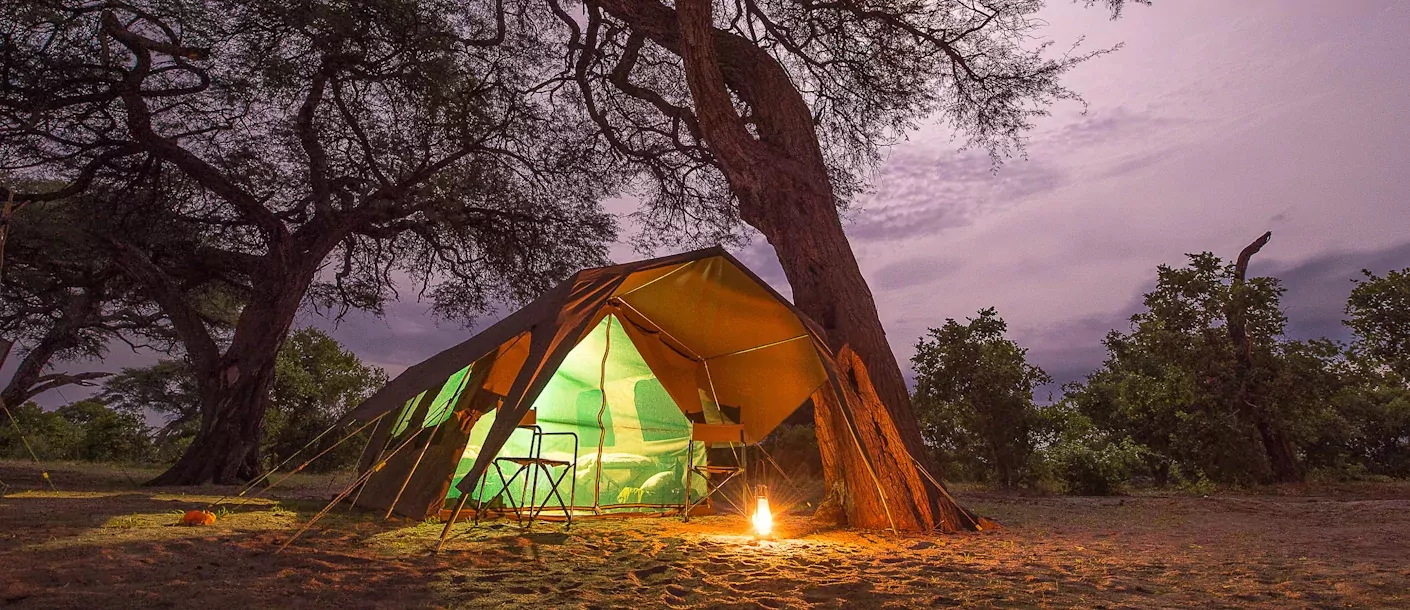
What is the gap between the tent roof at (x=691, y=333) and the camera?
4.43 m

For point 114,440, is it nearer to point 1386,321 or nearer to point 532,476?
point 532,476

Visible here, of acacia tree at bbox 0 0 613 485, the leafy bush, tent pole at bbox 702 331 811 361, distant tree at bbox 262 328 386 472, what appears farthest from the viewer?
distant tree at bbox 262 328 386 472

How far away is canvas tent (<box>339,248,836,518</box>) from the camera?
4.48 m

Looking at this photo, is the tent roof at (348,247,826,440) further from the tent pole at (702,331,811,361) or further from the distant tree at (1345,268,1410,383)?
the distant tree at (1345,268,1410,383)

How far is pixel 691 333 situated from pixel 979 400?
5.55 meters

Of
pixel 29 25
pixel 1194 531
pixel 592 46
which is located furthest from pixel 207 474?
pixel 1194 531

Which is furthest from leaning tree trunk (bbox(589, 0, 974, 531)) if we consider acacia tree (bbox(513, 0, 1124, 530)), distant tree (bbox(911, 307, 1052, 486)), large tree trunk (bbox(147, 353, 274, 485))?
large tree trunk (bbox(147, 353, 274, 485))

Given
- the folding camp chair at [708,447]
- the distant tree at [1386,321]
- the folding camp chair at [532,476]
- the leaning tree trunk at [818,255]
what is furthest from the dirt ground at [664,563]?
the distant tree at [1386,321]

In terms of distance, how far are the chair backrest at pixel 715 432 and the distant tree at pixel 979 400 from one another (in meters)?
5.36

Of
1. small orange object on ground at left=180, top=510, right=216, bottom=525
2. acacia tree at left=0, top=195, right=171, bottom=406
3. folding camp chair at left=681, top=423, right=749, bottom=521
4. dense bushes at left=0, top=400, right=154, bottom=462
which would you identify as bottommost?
small orange object on ground at left=180, top=510, right=216, bottom=525

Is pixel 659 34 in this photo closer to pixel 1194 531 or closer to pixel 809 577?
pixel 809 577

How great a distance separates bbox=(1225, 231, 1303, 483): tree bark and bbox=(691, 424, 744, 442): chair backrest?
8243 millimetres

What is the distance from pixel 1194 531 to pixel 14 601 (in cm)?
632

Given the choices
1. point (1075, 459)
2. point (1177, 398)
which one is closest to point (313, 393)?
point (1075, 459)
